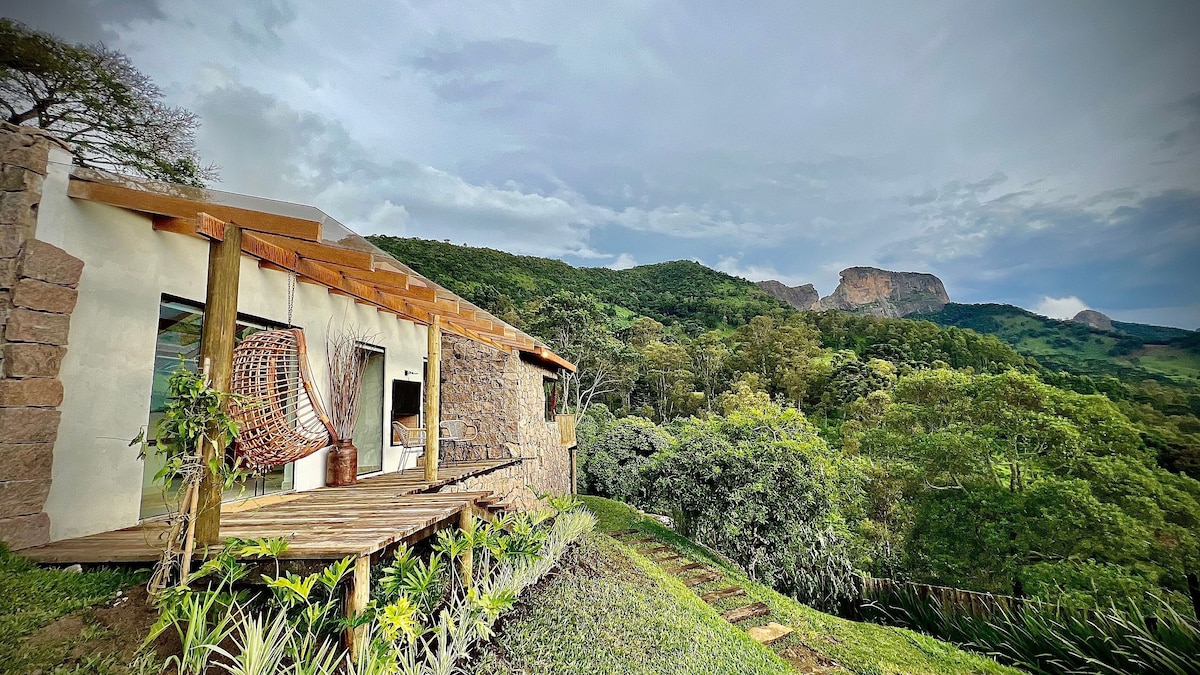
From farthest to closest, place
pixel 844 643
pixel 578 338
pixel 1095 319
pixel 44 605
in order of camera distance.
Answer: pixel 578 338 → pixel 1095 319 → pixel 844 643 → pixel 44 605

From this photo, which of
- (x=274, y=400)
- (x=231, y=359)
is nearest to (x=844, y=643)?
(x=274, y=400)

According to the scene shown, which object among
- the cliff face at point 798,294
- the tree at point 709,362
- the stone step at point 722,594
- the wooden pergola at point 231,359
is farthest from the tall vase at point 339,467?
the cliff face at point 798,294

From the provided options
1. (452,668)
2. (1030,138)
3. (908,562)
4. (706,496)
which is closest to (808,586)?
(706,496)

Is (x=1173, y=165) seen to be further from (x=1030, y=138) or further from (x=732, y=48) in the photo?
(x=732, y=48)

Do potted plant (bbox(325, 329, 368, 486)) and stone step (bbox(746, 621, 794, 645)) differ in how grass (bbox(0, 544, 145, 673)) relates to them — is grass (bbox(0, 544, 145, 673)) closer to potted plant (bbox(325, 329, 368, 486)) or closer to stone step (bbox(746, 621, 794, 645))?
potted plant (bbox(325, 329, 368, 486))

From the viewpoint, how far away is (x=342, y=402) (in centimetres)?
595

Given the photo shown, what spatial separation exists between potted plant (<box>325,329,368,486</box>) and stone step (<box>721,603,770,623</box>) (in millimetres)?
4831

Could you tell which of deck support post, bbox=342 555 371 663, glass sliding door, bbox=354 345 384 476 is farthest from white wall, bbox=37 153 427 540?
glass sliding door, bbox=354 345 384 476

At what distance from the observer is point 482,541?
12.8 feet

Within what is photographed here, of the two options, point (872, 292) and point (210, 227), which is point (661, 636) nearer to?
point (210, 227)

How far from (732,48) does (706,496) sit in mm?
12457

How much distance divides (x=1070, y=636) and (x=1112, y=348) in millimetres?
12306

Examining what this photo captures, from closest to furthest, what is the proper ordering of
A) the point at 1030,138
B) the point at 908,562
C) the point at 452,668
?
the point at 452,668 → the point at 908,562 → the point at 1030,138

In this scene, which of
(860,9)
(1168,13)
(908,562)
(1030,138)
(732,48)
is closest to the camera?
(1168,13)
